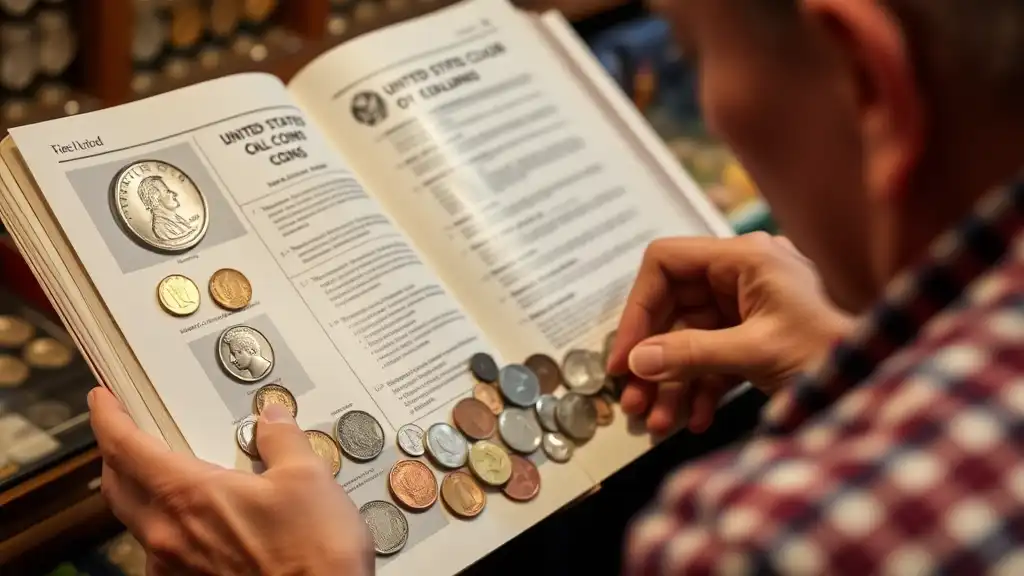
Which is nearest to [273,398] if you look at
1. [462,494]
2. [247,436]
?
[247,436]

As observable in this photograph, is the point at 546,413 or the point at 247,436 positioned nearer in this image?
the point at 247,436

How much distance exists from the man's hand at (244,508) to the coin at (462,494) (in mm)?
79

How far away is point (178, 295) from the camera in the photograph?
0.59 meters

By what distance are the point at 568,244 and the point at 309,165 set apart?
8.9 inches

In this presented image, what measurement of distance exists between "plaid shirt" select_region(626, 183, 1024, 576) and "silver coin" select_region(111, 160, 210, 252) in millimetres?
381

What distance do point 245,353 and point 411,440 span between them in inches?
4.9

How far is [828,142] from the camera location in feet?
1.32

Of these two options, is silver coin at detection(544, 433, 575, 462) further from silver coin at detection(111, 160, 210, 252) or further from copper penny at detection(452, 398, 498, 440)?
silver coin at detection(111, 160, 210, 252)

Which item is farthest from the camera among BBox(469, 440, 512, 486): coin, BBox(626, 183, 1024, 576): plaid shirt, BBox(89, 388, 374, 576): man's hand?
BBox(469, 440, 512, 486): coin

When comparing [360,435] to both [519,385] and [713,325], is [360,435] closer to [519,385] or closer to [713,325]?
[519,385]

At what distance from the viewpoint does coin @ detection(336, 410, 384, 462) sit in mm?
588

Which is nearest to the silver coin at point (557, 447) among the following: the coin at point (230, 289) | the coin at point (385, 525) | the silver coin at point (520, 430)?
the silver coin at point (520, 430)

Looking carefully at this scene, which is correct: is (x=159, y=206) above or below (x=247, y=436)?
above

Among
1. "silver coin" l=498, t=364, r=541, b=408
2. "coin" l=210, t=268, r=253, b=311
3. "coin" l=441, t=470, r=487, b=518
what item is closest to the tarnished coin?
"silver coin" l=498, t=364, r=541, b=408
